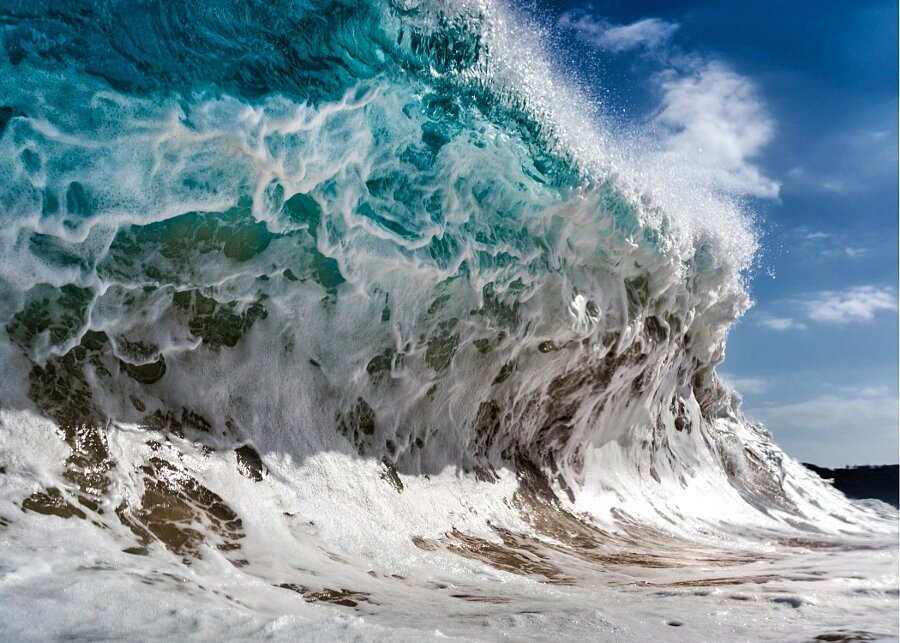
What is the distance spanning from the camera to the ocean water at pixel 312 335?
9.69 feet

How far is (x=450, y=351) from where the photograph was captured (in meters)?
5.67

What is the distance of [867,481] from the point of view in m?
13.7

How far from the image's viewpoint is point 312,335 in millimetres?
4867

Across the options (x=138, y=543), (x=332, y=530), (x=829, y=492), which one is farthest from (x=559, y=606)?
(x=829, y=492)

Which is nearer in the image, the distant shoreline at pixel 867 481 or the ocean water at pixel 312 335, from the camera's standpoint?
the ocean water at pixel 312 335

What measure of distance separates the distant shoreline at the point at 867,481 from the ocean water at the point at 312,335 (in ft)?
24.6

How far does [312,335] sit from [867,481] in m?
12.7

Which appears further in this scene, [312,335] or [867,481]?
[867,481]

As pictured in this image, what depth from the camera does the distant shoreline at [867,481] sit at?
42.4 feet

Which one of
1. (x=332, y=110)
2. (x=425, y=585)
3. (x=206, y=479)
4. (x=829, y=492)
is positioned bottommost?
(x=425, y=585)

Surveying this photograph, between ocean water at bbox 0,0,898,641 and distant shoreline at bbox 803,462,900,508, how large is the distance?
24.6ft

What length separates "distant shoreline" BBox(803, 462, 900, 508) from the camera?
12930 millimetres

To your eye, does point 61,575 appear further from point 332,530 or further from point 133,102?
point 133,102

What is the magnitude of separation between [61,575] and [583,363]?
197 inches
